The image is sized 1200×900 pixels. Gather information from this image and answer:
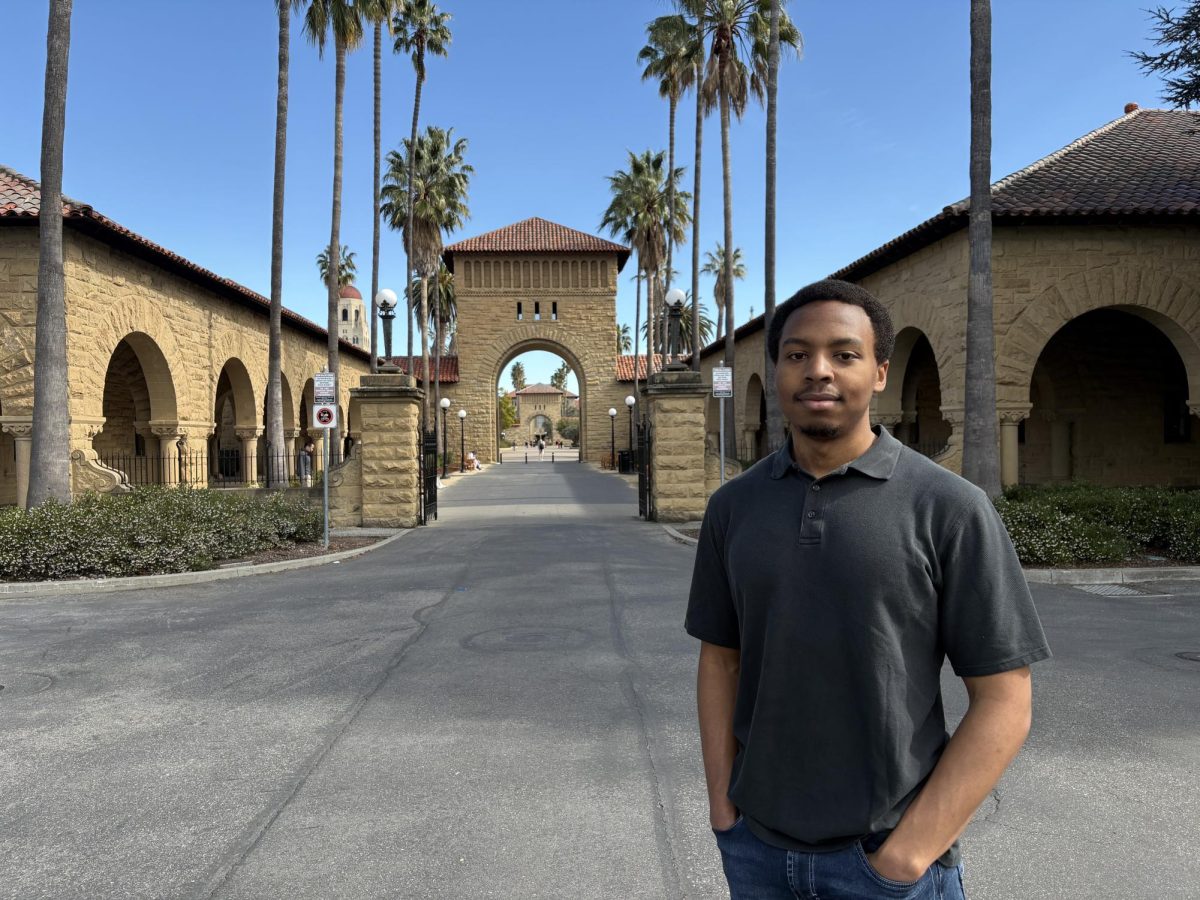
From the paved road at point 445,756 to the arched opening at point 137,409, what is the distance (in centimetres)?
1126

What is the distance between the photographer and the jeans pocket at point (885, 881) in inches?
57.9

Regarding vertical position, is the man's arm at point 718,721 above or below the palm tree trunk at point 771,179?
below

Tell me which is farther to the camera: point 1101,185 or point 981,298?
point 1101,185

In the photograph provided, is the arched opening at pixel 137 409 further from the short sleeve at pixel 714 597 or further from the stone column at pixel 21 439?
the short sleeve at pixel 714 597

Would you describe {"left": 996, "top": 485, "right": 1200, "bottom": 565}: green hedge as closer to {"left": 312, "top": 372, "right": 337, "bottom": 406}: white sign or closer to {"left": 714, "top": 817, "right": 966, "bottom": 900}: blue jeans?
{"left": 714, "top": 817, "right": 966, "bottom": 900}: blue jeans

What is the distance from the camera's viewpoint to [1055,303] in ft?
49.8

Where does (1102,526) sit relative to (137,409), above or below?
below

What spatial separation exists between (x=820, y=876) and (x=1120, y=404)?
2165cm

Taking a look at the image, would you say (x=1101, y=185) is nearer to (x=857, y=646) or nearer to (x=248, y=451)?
(x=857, y=646)

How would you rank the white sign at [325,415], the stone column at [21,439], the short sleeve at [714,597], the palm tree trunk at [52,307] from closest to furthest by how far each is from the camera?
the short sleeve at [714,597] → the palm tree trunk at [52,307] → the white sign at [325,415] → the stone column at [21,439]

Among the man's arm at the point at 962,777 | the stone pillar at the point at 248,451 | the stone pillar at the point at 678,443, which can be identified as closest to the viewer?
the man's arm at the point at 962,777

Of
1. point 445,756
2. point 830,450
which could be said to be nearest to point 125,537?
point 445,756

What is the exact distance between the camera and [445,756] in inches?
172

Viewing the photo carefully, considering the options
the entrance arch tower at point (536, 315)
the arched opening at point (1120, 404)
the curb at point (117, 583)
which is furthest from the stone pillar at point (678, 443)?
the entrance arch tower at point (536, 315)
